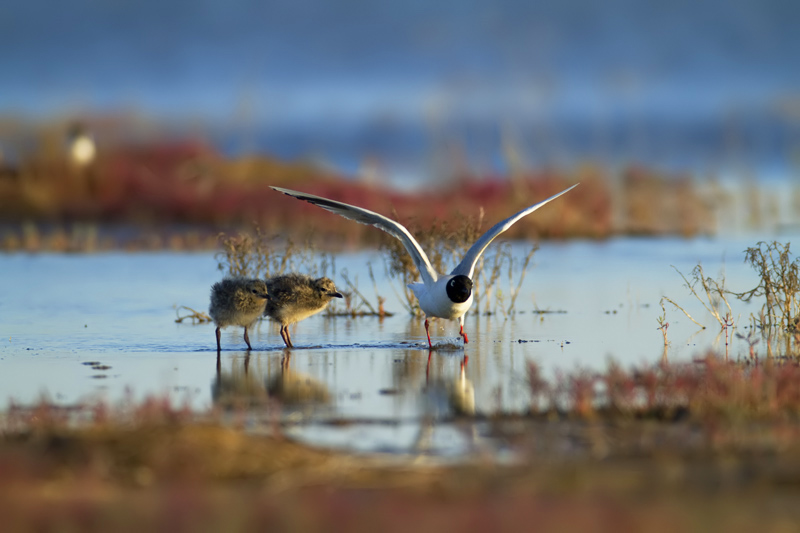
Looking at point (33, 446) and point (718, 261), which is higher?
point (718, 261)

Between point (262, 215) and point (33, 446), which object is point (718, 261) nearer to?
point (262, 215)

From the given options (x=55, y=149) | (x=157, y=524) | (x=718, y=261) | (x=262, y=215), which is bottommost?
(x=157, y=524)

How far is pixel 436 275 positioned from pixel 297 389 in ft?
9.89

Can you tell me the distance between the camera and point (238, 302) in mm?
10336

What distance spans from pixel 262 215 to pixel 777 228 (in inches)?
575

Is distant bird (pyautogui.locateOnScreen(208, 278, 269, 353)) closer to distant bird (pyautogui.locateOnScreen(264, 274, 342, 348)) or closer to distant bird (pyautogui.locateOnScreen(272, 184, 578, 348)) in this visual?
distant bird (pyautogui.locateOnScreen(264, 274, 342, 348))

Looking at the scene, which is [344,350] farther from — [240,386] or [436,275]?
[240,386]

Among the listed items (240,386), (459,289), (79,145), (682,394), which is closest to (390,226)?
(459,289)

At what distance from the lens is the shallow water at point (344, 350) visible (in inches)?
286

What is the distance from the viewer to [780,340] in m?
10.5

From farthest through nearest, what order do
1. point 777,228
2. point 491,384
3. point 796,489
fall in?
A: 1. point 777,228
2. point 491,384
3. point 796,489

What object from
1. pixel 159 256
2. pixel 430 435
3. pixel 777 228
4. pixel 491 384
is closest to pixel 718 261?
pixel 777 228

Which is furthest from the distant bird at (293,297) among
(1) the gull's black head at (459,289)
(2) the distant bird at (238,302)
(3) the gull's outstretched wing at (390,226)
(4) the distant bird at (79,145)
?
(4) the distant bird at (79,145)

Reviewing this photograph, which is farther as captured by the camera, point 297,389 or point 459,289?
point 459,289
